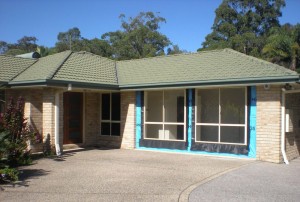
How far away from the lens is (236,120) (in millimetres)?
13695

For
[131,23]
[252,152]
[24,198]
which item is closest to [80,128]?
[252,152]

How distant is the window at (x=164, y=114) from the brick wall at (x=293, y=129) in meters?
4.07

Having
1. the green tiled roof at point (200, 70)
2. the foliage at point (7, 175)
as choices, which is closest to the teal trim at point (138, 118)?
the green tiled roof at point (200, 70)

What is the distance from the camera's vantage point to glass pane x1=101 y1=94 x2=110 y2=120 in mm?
16156

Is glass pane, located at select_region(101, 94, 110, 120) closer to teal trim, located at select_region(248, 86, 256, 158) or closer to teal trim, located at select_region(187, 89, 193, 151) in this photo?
teal trim, located at select_region(187, 89, 193, 151)

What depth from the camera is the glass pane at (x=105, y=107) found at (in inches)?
636

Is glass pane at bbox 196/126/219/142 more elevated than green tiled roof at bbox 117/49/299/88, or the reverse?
green tiled roof at bbox 117/49/299/88

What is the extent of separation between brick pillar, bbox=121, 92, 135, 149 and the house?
4 cm

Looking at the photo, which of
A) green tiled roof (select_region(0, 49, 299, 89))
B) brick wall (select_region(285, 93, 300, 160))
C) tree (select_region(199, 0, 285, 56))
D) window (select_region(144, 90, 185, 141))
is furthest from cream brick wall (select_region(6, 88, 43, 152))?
tree (select_region(199, 0, 285, 56))

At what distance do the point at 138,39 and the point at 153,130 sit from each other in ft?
98.5

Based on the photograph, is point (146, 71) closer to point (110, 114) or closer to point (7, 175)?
point (110, 114)

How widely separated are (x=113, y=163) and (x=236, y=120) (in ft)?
17.2

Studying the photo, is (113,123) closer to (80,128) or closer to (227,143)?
(80,128)

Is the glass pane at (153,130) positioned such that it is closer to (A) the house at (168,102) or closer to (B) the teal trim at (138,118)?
(A) the house at (168,102)
